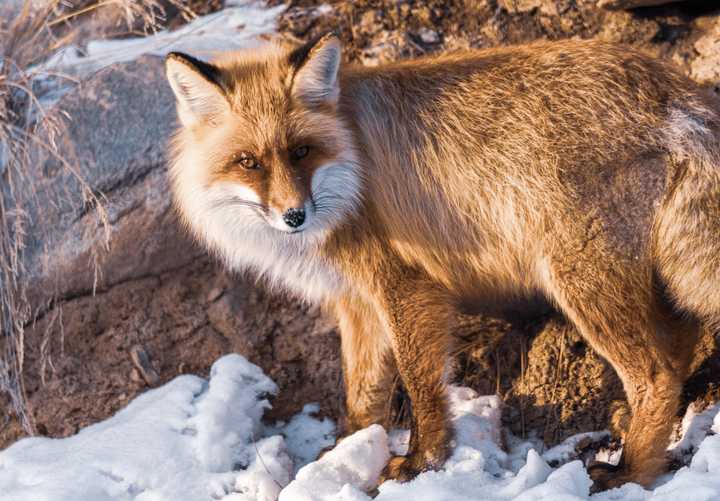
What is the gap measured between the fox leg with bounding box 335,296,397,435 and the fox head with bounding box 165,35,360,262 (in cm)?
64

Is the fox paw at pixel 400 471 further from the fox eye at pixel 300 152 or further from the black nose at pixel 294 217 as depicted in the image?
the fox eye at pixel 300 152

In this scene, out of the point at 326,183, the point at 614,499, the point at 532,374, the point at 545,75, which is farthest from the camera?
the point at 532,374

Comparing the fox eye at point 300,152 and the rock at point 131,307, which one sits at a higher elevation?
the fox eye at point 300,152

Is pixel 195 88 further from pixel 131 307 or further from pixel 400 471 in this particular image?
pixel 400 471

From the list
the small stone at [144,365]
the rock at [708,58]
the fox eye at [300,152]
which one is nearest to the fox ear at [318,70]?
the fox eye at [300,152]

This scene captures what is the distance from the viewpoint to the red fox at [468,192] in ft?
10.9

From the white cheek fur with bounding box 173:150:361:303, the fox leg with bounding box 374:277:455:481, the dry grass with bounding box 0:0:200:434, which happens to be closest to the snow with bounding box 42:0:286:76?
→ the dry grass with bounding box 0:0:200:434

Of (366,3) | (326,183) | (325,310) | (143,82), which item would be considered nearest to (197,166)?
(326,183)

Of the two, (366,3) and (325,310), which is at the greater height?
(366,3)

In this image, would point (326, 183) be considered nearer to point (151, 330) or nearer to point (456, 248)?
point (456, 248)

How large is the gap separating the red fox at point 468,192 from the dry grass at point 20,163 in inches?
34.5

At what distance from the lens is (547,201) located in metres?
3.44

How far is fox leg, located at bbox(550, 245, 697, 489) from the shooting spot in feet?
11.0

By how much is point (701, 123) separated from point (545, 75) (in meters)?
0.68
